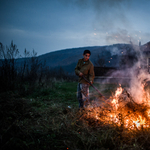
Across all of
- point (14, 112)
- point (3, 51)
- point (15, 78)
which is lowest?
point (14, 112)

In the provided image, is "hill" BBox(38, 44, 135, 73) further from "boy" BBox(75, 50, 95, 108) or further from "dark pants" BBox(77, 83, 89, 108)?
"dark pants" BBox(77, 83, 89, 108)

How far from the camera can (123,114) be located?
9.73ft

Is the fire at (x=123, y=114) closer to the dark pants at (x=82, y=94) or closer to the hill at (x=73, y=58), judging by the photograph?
the dark pants at (x=82, y=94)

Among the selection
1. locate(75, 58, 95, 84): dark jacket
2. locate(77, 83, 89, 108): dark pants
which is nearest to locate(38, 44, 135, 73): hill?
locate(75, 58, 95, 84): dark jacket

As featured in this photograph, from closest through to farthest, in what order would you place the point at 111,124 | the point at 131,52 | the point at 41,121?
1. the point at 111,124
2. the point at 41,121
3. the point at 131,52

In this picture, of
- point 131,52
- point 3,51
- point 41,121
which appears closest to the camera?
point 41,121

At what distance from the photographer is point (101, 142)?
2264 mm

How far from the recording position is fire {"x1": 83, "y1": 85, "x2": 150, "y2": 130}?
2.69m

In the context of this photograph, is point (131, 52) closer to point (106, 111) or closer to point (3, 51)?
point (106, 111)

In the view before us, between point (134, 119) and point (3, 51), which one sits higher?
point (3, 51)

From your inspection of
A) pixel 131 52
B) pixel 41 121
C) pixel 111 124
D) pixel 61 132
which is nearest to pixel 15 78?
pixel 41 121

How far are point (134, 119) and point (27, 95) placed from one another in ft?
18.1

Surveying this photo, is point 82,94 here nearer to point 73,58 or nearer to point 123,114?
point 123,114

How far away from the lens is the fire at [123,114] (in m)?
2.69
